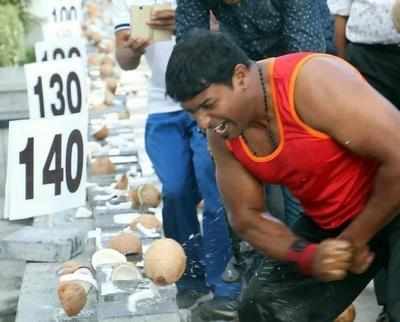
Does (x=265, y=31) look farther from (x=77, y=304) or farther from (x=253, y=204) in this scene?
(x=77, y=304)

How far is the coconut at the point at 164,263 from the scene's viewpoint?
455 centimetres

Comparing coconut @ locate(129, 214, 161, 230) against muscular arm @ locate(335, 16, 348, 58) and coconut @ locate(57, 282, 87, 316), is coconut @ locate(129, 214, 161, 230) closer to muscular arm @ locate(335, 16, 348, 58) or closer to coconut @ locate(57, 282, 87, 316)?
coconut @ locate(57, 282, 87, 316)

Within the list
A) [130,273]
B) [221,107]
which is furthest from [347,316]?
[221,107]

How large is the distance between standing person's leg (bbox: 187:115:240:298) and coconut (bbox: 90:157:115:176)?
6.65ft

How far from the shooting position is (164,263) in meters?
4.55

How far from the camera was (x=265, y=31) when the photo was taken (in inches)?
178

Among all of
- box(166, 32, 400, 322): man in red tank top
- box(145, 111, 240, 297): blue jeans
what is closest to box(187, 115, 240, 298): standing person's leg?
box(145, 111, 240, 297): blue jeans

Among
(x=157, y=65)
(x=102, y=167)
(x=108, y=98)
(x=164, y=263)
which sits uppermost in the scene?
(x=157, y=65)

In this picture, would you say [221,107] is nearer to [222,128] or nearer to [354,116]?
[222,128]

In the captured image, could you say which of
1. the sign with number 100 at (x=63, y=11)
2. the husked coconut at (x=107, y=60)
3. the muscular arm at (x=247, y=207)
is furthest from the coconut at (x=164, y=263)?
the husked coconut at (x=107, y=60)

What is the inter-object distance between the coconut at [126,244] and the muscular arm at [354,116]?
186 cm

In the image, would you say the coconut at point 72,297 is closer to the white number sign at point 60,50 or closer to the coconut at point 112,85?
the white number sign at point 60,50

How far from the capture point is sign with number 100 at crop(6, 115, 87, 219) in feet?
16.7

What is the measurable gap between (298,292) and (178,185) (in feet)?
4.34
